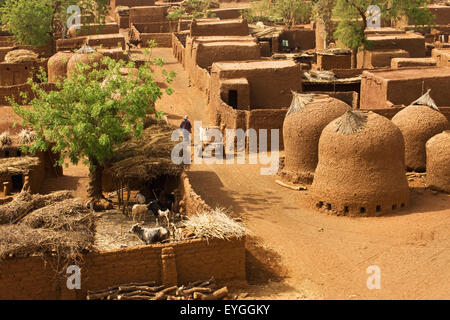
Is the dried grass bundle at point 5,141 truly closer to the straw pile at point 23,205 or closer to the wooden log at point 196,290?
the straw pile at point 23,205

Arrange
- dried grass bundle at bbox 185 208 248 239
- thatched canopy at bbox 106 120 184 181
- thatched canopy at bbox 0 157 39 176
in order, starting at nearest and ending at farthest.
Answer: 1. dried grass bundle at bbox 185 208 248 239
2. thatched canopy at bbox 106 120 184 181
3. thatched canopy at bbox 0 157 39 176

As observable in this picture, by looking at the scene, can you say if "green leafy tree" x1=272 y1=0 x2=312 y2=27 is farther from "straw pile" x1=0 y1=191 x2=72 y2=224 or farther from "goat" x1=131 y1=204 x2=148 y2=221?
"straw pile" x1=0 y1=191 x2=72 y2=224

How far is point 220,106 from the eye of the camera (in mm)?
27328

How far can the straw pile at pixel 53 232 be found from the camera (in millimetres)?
14906

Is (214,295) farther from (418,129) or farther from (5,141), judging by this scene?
(5,141)

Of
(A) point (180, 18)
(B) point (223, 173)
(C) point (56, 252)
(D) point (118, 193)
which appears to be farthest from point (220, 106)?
(A) point (180, 18)

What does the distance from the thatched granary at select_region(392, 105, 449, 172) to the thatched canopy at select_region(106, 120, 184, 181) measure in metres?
6.67

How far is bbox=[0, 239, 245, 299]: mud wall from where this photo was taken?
14977 mm

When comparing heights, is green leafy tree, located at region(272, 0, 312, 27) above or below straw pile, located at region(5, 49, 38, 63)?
above

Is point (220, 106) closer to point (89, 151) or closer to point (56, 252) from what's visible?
point (89, 151)

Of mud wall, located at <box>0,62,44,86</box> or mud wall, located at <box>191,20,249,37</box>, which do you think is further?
mud wall, located at <box>191,20,249,37</box>

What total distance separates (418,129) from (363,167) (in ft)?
11.9

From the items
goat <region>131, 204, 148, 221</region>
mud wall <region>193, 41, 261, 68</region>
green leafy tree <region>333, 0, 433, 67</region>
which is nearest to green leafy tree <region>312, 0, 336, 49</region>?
green leafy tree <region>333, 0, 433, 67</region>

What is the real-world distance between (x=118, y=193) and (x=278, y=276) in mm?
5870
